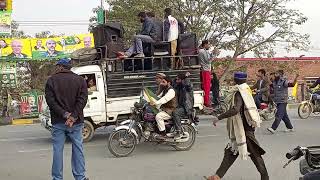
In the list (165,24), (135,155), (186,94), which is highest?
(165,24)

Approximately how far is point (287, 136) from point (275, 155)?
113 inches

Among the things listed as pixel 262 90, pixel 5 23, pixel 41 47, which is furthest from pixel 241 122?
pixel 41 47

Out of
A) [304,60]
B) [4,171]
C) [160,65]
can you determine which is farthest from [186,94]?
[304,60]

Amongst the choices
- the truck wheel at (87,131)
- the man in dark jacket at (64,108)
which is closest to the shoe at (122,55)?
the truck wheel at (87,131)

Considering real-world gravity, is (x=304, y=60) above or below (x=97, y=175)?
above

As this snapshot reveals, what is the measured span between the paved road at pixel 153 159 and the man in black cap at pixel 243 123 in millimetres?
701

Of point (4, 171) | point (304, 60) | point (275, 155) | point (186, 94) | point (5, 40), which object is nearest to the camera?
point (4, 171)

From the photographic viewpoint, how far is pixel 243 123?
7.10 metres

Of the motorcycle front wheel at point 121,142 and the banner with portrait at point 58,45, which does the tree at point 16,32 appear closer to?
the banner with portrait at point 58,45

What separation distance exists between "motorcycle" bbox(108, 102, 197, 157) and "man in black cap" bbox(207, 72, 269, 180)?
292 cm

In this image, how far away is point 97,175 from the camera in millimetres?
8023

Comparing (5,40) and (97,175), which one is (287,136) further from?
(5,40)

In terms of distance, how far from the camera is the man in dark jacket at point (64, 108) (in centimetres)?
668

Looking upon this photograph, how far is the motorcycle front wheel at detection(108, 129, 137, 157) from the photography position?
9711 mm
